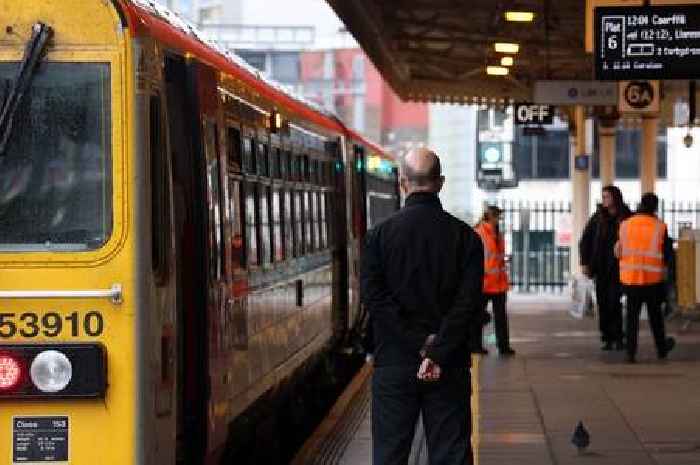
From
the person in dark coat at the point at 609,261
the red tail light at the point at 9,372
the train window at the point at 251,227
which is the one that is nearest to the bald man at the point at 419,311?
the red tail light at the point at 9,372

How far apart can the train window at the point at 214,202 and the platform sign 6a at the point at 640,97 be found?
539 inches

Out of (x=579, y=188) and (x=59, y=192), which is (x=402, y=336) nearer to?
(x=59, y=192)

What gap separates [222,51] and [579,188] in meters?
22.4

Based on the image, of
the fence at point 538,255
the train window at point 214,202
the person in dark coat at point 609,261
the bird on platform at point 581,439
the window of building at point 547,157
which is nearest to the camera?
the train window at point 214,202

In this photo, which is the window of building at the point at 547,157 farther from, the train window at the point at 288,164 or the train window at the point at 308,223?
the train window at the point at 288,164

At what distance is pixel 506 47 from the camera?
83.1 feet

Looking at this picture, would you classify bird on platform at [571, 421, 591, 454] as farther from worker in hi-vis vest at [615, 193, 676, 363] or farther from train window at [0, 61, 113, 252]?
worker in hi-vis vest at [615, 193, 676, 363]

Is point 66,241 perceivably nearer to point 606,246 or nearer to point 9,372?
point 9,372

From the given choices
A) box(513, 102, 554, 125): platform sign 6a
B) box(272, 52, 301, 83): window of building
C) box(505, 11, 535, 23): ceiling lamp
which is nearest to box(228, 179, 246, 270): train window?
box(505, 11, 535, 23): ceiling lamp

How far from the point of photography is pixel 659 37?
1394 centimetres

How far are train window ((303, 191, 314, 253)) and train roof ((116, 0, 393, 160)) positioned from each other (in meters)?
0.69

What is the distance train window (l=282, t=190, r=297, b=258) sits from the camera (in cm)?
1223

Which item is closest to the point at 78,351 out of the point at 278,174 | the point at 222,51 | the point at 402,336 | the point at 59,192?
the point at 59,192

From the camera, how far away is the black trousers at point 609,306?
19578mm
